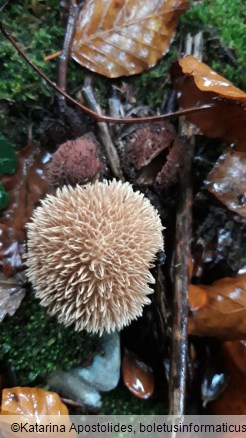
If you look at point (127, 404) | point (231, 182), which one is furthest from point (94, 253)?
point (127, 404)

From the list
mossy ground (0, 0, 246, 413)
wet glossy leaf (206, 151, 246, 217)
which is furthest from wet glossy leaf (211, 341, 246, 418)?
wet glossy leaf (206, 151, 246, 217)

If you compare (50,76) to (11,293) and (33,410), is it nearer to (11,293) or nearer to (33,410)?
(11,293)

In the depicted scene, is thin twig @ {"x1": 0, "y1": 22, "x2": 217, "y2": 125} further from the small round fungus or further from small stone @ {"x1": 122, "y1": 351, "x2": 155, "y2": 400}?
small stone @ {"x1": 122, "y1": 351, "x2": 155, "y2": 400}

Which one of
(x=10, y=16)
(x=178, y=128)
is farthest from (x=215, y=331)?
(x=10, y=16)

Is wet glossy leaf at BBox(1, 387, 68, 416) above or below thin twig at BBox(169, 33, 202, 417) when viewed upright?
below

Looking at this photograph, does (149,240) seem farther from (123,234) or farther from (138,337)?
(138,337)

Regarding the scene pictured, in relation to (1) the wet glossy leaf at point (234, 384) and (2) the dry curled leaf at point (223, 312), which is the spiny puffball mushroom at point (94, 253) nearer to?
(2) the dry curled leaf at point (223, 312)
